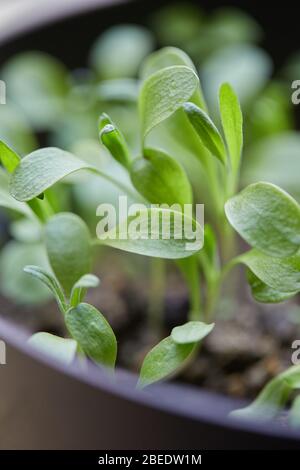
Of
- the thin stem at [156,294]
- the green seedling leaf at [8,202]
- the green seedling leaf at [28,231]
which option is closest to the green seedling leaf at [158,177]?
the green seedling leaf at [8,202]

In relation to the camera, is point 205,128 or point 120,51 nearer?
point 205,128

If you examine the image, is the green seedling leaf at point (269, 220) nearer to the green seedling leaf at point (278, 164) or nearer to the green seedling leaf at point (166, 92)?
the green seedling leaf at point (166, 92)

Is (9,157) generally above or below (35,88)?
below

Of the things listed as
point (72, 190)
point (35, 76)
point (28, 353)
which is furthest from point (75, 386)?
point (35, 76)

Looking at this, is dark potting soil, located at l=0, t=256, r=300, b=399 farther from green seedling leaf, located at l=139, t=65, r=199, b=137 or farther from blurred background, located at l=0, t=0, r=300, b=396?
green seedling leaf, located at l=139, t=65, r=199, b=137

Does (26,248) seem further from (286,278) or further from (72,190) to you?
(286,278)

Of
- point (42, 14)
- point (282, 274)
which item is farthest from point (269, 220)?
point (42, 14)

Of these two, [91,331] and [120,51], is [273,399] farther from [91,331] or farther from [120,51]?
[120,51]
